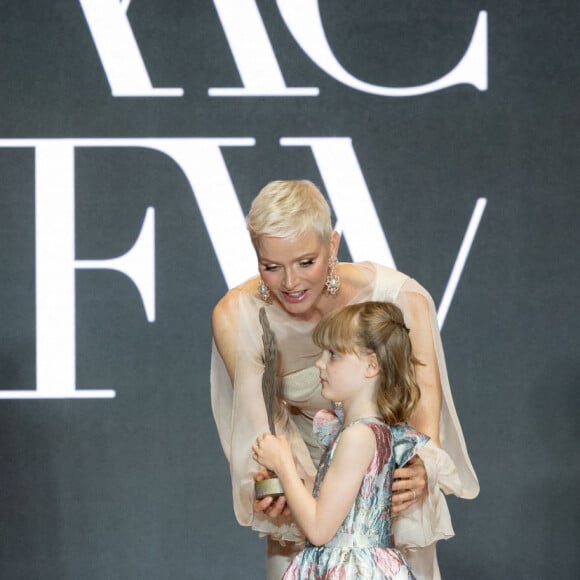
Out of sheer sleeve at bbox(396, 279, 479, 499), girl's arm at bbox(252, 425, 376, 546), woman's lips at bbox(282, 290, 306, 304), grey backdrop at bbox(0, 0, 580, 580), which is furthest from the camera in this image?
grey backdrop at bbox(0, 0, 580, 580)

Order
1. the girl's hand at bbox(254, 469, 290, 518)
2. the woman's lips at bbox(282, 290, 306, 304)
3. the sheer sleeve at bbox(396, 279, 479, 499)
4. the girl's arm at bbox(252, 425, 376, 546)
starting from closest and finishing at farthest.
A: the girl's arm at bbox(252, 425, 376, 546), the girl's hand at bbox(254, 469, 290, 518), the woman's lips at bbox(282, 290, 306, 304), the sheer sleeve at bbox(396, 279, 479, 499)

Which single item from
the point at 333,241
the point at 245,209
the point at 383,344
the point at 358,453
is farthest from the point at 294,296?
the point at 245,209

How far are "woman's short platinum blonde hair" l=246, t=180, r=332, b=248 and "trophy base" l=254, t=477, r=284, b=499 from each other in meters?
0.50

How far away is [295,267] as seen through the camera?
7.27 ft

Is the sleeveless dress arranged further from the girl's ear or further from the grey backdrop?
the grey backdrop

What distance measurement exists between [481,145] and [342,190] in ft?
1.75

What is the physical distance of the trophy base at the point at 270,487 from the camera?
205 cm

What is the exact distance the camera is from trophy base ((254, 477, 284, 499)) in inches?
80.7

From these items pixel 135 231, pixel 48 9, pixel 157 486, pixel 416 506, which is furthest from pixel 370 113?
pixel 416 506

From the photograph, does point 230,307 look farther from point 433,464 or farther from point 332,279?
point 433,464

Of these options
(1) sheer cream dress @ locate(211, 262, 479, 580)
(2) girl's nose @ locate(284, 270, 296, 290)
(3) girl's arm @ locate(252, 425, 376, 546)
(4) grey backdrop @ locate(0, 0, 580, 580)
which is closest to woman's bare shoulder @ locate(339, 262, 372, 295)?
(1) sheer cream dress @ locate(211, 262, 479, 580)

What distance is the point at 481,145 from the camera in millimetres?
3812

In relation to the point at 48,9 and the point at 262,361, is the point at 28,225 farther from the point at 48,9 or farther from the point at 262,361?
the point at 262,361

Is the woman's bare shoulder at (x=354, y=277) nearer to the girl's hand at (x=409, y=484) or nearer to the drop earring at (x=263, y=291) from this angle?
the drop earring at (x=263, y=291)
